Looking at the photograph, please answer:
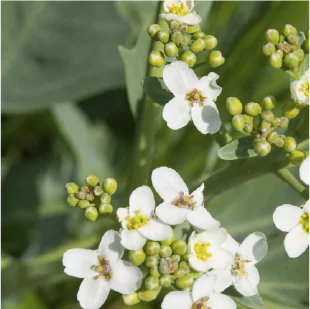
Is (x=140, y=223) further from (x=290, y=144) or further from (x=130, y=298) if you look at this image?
(x=290, y=144)

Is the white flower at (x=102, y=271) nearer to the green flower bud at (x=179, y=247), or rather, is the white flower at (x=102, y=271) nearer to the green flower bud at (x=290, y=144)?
the green flower bud at (x=179, y=247)

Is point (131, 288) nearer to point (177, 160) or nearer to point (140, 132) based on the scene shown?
point (140, 132)

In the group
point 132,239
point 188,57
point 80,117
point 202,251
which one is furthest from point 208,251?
point 80,117

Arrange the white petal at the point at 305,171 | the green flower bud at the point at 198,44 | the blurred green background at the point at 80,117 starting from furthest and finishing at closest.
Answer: the blurred green background at the point at 80,117
the green flower bud at the point at 198,44
the white petal at the point at 305,171

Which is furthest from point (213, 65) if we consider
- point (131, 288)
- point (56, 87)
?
point (56, 87)

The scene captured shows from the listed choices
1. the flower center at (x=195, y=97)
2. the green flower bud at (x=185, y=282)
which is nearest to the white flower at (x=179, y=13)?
the flower center at (x=195, y=97)

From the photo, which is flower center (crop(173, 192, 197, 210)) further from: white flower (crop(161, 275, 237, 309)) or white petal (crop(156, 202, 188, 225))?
white flower (crop(161, 275, 237, 309))

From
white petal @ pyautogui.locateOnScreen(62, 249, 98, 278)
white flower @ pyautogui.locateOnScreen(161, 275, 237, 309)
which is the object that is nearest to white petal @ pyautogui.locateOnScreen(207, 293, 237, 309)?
white flower @ pyautogui.locateOnScreen(161, 275, 237, 309)
